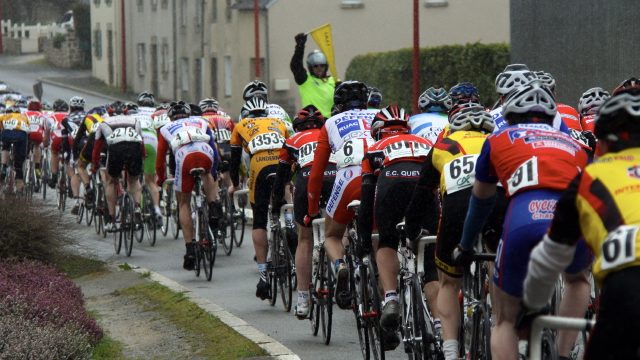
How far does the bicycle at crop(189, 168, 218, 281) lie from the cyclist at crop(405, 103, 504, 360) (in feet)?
24.5

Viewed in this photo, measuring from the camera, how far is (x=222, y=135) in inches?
764

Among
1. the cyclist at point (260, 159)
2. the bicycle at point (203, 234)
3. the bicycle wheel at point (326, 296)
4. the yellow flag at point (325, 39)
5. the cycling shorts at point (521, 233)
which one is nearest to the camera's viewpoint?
the cycling shorts at point (521, 233)

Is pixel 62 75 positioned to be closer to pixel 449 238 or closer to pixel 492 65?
pixel 492 65

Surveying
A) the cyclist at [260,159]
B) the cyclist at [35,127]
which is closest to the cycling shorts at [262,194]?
the cyclist at [260,159]

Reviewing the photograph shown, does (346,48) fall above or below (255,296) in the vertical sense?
above

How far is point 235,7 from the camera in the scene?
174ft

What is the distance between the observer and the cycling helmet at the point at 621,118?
5.18 meters

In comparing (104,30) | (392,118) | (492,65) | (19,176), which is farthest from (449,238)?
(104,30)

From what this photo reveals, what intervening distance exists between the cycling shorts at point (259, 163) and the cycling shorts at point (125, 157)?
5625 millimetres

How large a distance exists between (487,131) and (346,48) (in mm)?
45160

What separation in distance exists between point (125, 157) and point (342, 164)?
8.84m

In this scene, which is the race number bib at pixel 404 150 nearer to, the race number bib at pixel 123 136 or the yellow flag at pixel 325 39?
the race number bib at pixel 123 136

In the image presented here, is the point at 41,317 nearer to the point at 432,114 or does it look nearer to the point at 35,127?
the point at 432,114

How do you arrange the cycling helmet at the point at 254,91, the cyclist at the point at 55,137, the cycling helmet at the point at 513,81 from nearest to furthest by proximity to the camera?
the cycling helmet at the point at 513,81 < the cycling helmet at the point at 254,91 < the cyclist at the point at 55,137
